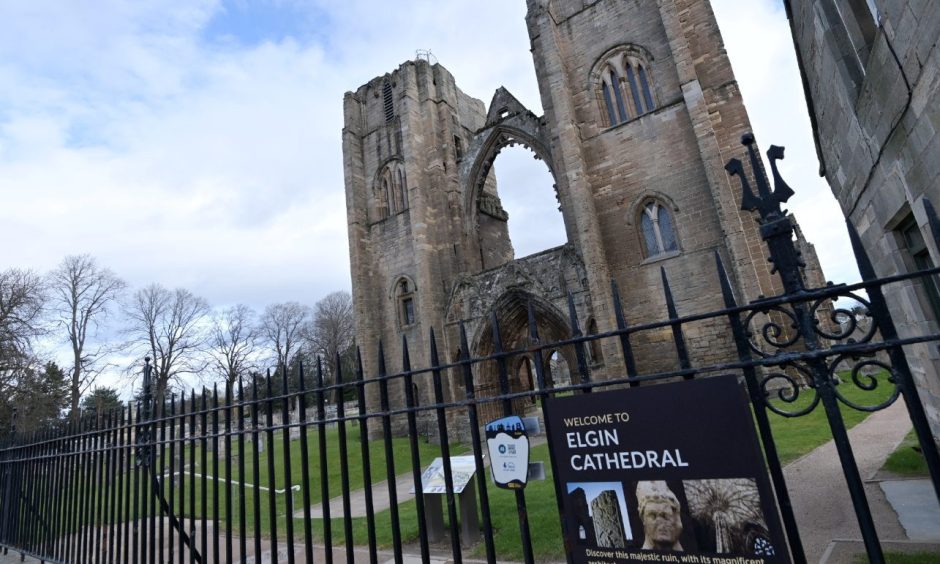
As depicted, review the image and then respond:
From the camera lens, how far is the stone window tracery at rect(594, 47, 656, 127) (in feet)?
53.3

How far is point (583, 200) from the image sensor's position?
607 inches

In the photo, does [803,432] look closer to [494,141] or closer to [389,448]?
[389,448]

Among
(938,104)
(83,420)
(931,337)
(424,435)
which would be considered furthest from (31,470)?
(424,435)

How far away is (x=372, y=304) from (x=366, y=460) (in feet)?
63.4

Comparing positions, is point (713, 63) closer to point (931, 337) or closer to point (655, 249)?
point (655, 249)

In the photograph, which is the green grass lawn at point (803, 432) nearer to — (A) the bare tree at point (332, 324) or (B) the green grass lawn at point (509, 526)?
(B) the green grass lawn at point (509, 526)

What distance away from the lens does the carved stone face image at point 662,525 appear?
6.26 feet

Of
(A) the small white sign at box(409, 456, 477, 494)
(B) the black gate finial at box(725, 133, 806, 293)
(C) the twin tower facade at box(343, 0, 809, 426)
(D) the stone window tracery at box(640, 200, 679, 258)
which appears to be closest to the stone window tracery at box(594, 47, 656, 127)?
(C) the twin tower facade at box(343, 0, 809, 426)

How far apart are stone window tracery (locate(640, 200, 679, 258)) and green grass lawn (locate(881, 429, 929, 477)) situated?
909 centimetres

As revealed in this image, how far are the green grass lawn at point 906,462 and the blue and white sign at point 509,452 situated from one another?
6.05 meters

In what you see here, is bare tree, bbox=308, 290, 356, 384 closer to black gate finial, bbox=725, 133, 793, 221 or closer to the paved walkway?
the paved walkway

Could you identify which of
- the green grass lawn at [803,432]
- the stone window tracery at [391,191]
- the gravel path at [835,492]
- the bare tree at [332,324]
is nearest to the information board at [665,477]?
the gravel path at [835,492]

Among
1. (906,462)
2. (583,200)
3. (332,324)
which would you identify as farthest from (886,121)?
(332,324)

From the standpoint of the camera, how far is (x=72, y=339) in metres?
25.9
